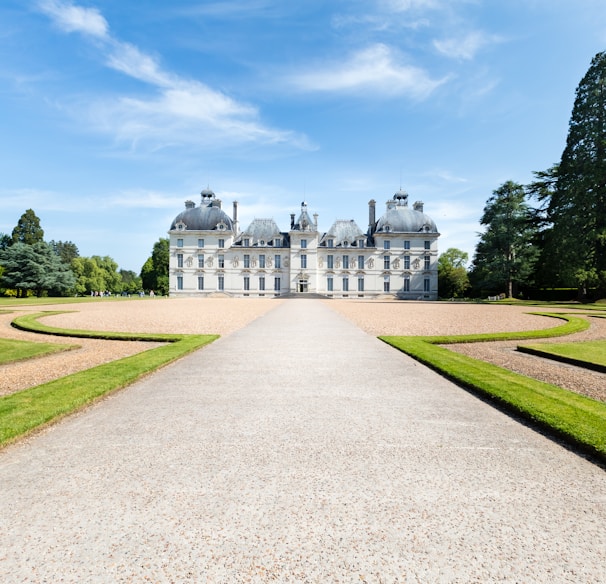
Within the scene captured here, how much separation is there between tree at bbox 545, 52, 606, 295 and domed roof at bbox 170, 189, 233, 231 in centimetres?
4401

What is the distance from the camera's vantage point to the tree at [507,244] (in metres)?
45.7

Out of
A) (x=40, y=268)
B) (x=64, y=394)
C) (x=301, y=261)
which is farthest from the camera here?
(x=301, y=261)

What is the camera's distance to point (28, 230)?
5641 cm

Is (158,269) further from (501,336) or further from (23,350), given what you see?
(501,336)

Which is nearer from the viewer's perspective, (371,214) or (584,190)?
(584,190)

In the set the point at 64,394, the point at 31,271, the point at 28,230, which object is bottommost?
the point at 64,394

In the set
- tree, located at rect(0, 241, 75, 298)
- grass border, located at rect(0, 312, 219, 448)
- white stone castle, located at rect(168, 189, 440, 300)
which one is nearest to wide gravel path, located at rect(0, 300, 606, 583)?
grass border, located at rect(0, 312, 219, 448)

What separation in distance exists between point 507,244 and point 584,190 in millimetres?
16354

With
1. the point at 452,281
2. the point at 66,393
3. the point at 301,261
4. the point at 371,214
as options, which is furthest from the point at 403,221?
the point at 66,393

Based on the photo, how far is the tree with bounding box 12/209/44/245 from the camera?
55.5 metres

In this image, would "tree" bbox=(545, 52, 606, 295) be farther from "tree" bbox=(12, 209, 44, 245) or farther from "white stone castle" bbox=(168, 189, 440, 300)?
"tree" bbox=(12, 209, 44, 245)

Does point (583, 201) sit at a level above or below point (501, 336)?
above

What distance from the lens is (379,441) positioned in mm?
3859

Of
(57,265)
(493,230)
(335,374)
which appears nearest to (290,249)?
(493,230)
